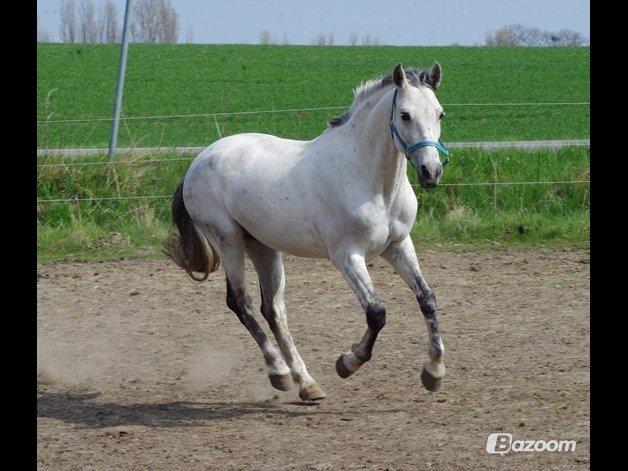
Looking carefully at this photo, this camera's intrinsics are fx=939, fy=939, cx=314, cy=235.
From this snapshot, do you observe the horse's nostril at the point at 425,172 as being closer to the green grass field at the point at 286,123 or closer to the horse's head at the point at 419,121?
the horse's head at the point at 419,121

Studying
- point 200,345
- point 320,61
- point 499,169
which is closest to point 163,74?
point 320,61

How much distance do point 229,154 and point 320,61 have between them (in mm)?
27636

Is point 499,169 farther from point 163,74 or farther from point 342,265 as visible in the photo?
point 163,74

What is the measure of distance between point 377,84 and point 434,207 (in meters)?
5.33

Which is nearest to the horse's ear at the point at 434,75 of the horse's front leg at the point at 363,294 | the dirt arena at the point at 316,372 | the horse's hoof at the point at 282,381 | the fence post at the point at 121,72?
the horse's front leg at the point at 363,294

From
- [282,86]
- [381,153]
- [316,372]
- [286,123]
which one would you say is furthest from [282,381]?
[282,86]

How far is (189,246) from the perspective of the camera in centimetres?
636

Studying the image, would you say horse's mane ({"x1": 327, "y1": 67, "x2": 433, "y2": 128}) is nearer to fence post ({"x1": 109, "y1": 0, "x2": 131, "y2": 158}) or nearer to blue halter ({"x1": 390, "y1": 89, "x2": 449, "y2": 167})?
blue halter ({"x1": 390, "y1": 89, "x2": 449, "y2": 167})

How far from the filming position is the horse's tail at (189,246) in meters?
6.29

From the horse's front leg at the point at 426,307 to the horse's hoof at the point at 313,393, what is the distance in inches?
25.1

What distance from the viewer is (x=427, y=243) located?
9664mm

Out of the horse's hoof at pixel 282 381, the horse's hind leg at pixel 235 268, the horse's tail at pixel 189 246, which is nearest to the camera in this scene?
the horse's hoof at pixel 282 381

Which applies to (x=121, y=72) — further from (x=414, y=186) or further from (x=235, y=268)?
(x=235, y=268)

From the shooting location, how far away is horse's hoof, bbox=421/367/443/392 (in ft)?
17.3
